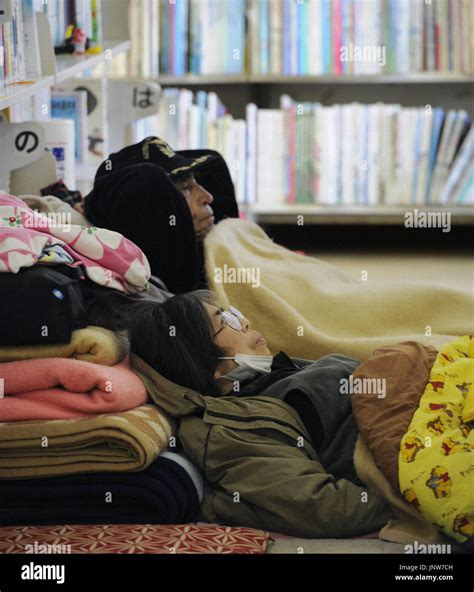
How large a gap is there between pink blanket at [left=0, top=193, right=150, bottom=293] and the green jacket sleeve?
1.13ft

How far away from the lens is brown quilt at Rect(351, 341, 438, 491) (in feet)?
4.90

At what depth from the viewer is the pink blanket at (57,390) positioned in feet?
4.99

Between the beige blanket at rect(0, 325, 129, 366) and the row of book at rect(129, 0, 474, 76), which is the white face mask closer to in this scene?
the beige blanket at rect(0, 325, 129, 366)

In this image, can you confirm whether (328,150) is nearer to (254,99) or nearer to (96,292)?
(254,99)

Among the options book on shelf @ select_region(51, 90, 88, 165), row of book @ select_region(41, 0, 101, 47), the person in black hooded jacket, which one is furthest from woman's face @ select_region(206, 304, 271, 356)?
book on shelf @ select_region(51, 90, 88, 165)

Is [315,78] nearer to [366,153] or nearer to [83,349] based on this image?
[366,153]

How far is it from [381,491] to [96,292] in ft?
1.86

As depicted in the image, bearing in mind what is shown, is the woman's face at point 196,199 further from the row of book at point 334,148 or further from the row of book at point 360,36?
the row of book at point 360,36

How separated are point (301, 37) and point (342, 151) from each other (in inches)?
17.8

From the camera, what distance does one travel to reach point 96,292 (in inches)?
68.6

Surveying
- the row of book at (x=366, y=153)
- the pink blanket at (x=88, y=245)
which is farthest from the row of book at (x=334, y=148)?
the pink blanket at (x=88, y=245)
